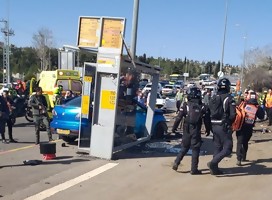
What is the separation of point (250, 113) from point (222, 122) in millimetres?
1761

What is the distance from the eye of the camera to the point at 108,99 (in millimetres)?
9164

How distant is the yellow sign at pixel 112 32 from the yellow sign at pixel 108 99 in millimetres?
1045

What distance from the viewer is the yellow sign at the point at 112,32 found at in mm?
9234

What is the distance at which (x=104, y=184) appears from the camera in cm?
720

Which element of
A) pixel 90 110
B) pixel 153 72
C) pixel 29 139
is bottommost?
pixel 29 139

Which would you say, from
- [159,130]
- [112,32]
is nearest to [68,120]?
[112,32]

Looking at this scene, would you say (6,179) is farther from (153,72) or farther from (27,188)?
(153,72)

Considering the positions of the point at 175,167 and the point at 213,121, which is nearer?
the point at 213,121

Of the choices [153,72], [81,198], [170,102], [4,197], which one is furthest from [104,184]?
[170,102]

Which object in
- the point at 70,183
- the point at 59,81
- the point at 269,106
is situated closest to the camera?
the point at 70,183

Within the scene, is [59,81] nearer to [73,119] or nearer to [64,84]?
[64,84]

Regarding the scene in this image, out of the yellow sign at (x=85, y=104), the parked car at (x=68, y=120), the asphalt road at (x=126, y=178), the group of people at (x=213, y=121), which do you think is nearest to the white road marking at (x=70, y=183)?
the asphalt road at (x=126, y=178)

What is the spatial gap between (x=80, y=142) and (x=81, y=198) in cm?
362

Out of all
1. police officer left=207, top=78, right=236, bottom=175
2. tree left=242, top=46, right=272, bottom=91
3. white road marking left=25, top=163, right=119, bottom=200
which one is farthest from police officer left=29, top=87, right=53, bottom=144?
tree left=242, top=46, right=272, bottom=91
